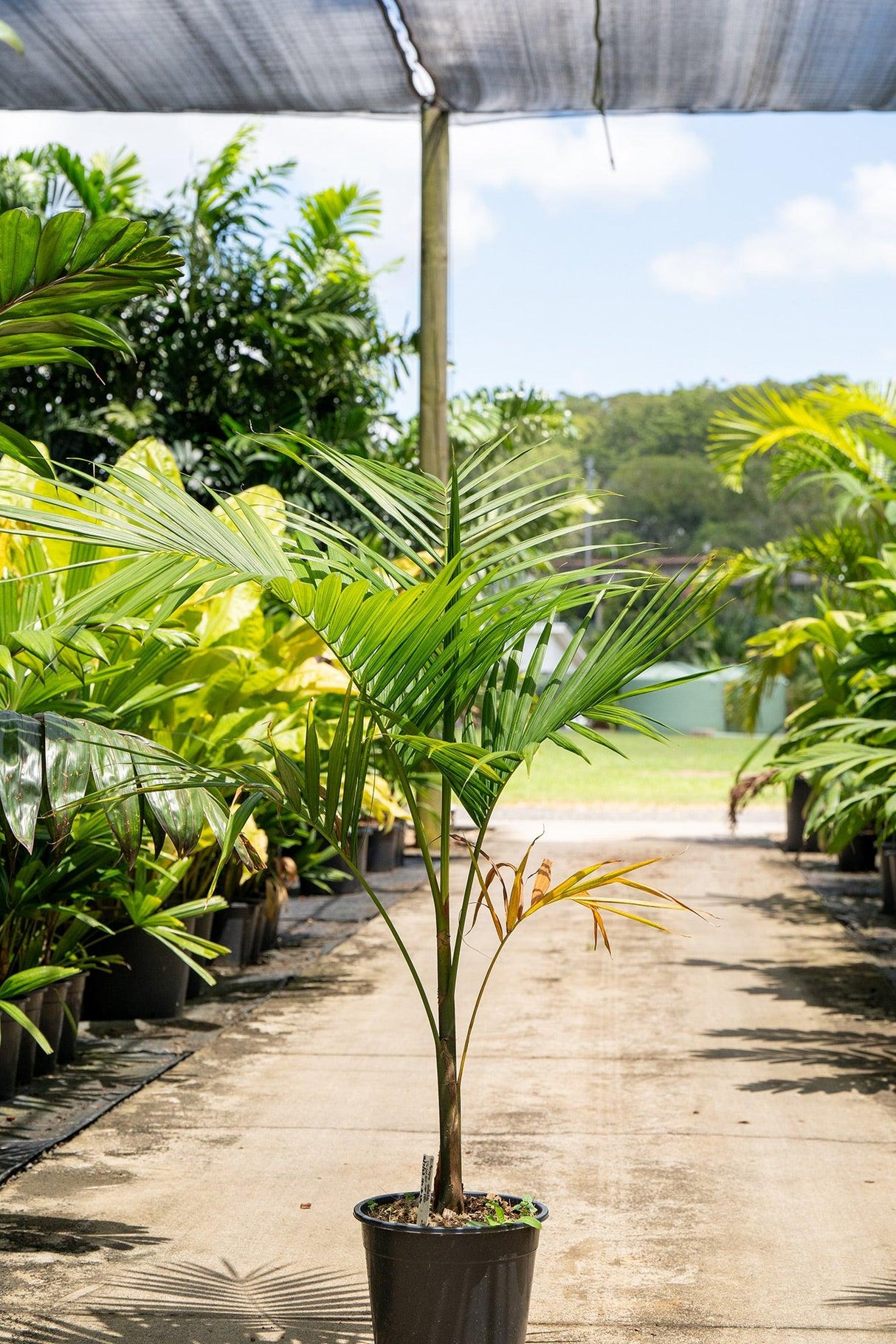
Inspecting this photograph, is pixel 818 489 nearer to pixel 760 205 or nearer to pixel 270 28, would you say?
pixel 760 205

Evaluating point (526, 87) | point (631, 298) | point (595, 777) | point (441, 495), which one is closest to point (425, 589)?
point (441, 495)

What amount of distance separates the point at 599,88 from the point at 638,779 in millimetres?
12455

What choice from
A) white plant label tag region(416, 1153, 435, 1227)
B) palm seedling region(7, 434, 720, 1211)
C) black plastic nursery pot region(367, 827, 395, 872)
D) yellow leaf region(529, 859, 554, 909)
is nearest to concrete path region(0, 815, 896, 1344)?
white plant label tag region(416, 1153, 435, 1227)

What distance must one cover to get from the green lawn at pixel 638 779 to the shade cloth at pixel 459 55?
5.57 meters

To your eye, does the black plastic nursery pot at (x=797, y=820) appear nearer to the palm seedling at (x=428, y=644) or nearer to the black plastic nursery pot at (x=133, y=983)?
the black plastic nursery pot at (x=133, y=983)

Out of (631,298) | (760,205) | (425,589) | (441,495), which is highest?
(760,205)

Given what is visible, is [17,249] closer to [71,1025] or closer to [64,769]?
[64,769]

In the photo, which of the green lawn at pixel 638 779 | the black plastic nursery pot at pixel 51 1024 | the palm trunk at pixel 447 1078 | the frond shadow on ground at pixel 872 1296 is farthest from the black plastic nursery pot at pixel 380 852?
the palm trunk at pixel 447 1078

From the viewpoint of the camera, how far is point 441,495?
102 inches

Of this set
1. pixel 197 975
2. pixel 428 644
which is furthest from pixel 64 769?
pixel 197 975

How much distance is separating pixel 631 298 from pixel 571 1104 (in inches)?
2444

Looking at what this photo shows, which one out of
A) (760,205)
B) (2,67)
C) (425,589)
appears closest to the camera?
(425,589)

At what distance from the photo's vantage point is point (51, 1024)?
3945 millimetres

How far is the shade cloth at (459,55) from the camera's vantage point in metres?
5.77
